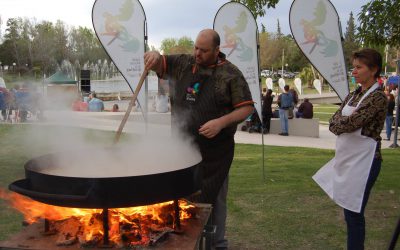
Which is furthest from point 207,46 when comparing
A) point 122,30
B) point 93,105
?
point 93,105

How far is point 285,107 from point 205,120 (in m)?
10.7

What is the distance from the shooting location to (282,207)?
5207mm

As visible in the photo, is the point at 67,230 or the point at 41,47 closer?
the point at 67,230

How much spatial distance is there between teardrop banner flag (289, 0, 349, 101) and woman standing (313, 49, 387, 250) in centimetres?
230

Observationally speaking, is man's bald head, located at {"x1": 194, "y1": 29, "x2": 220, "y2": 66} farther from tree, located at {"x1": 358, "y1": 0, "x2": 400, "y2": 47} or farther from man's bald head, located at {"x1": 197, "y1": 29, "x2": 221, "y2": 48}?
tree, located at {"x1": 358, "y1": 0, "x2": 400, "y2": 47}

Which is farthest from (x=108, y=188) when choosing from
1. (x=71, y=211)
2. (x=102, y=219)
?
(x=71, y=211)

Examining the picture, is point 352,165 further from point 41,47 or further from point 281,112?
point 41,47

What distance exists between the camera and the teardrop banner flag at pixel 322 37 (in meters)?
5.49

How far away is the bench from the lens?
1359cm

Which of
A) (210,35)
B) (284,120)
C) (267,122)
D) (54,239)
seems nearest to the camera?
(54,239)

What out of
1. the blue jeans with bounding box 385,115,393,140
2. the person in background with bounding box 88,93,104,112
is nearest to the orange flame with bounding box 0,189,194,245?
the blue jeans with bounding box 385,115,393,140

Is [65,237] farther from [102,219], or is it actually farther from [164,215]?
[164,215]

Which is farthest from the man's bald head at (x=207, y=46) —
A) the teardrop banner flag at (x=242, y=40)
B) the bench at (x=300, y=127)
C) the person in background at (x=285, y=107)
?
the bench at (x=300, y=127)

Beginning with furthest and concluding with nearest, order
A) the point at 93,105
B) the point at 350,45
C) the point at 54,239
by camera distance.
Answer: the point at 350,45 → the point at 93,105 → the point at 54,239
